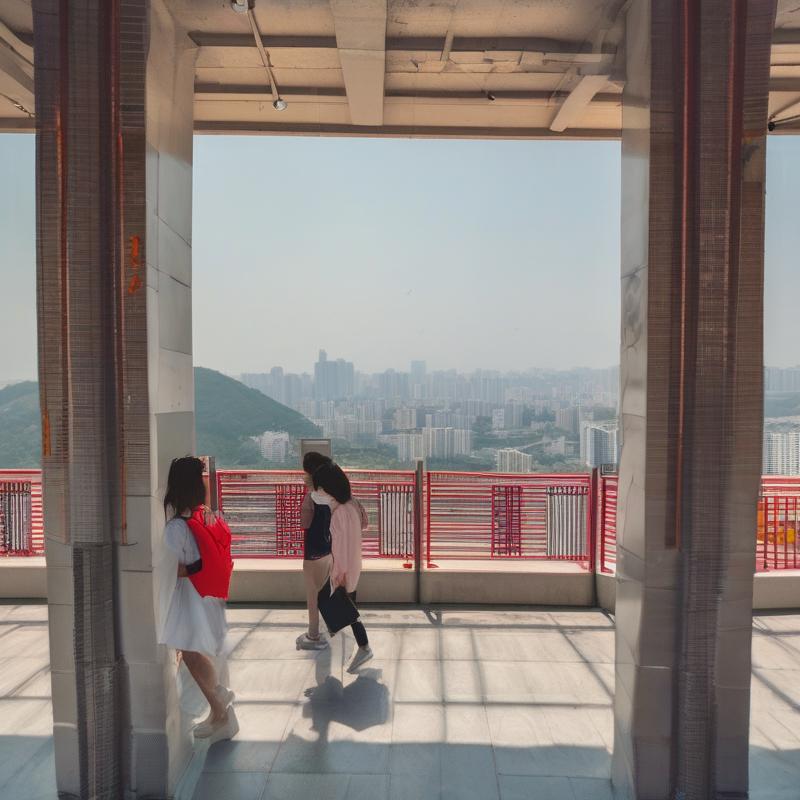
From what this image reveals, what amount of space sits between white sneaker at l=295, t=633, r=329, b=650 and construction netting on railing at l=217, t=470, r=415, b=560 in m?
1.39

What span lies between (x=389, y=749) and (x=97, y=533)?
6.72ft

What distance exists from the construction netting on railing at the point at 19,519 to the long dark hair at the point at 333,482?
137 inches

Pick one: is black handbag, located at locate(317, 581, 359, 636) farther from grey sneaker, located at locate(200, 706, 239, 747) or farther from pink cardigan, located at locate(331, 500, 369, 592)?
grey sneaker, located at locate(200, 706, 239, 747)

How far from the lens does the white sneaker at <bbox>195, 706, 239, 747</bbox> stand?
3.50 metres

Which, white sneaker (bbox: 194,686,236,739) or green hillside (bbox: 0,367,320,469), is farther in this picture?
green hillside (bbox: 0,367,320,469)

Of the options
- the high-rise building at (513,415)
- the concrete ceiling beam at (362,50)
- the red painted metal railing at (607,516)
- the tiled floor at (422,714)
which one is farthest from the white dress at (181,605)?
the high-rise building at (513,415)

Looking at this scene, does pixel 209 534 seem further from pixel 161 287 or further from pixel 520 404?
pixel 520 404

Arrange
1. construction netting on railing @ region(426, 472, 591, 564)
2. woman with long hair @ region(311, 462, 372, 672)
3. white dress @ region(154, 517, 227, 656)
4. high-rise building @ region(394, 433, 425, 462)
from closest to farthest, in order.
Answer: white dress @ region(154, 517, 227, 656) → woman with long hair @ region(311, 462, 372, 672) → construction netting on railing @ region(426, 472, 591, 564) → high-rise building @ region(394, 433, 425, 462)

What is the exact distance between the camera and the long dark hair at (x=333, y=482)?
4719 mm

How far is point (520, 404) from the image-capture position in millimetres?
8258

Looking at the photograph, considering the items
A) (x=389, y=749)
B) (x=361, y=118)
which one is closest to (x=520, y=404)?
(x=361, y=118)

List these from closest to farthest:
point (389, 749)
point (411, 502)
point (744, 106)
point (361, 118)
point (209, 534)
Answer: point (744, 106)
point (209, 534)
point (389, 749)
point (361, 118)
point (411, 502)

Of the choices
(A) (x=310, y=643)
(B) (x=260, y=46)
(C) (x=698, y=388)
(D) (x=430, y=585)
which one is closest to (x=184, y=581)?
(A) (x=310, y=643)

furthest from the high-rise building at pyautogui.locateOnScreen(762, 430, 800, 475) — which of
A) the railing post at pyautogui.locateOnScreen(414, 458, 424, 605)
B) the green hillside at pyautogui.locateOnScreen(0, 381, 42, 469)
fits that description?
the green hillside at pyautogui.locateOnScreen(0, 381, 42, 469)
